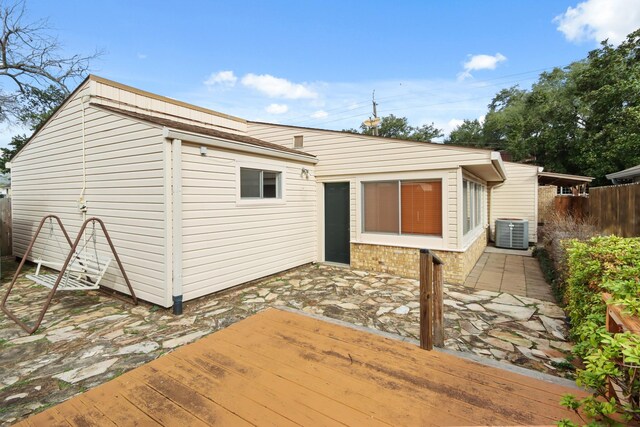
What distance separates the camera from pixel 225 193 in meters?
5.17

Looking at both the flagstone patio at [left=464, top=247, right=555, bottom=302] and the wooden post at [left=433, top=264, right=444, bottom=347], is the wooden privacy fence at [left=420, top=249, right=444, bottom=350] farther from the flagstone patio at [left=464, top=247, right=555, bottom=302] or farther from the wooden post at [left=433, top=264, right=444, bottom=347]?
the flagstone patio at [left=464, top=247, right=555, bottom=302]

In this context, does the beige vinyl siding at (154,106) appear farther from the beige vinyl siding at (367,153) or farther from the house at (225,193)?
the beige vinyl siding at (367,153)

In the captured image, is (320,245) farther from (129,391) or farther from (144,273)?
(129,391)

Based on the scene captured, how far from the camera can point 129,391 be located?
220cm

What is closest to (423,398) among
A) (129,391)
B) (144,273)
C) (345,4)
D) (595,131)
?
(129,391)

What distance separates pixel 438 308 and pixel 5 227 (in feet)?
40.7

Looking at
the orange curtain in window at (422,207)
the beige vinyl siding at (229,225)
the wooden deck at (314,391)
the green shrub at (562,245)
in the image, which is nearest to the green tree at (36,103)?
the beige vinyl siding at (229,225)

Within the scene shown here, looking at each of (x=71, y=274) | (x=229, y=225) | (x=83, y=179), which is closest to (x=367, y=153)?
(x=229, y=225)

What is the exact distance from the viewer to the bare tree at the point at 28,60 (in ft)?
35.5

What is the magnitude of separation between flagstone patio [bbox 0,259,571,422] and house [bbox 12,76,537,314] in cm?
48

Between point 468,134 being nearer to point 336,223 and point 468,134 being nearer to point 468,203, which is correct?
point 468,203

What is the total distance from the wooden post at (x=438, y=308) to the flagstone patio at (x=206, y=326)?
61 cm

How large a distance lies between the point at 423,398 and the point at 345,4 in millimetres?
11032

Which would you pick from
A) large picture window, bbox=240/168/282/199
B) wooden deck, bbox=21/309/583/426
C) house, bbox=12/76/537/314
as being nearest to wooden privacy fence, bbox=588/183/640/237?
house, bbox=12/76/537/314
